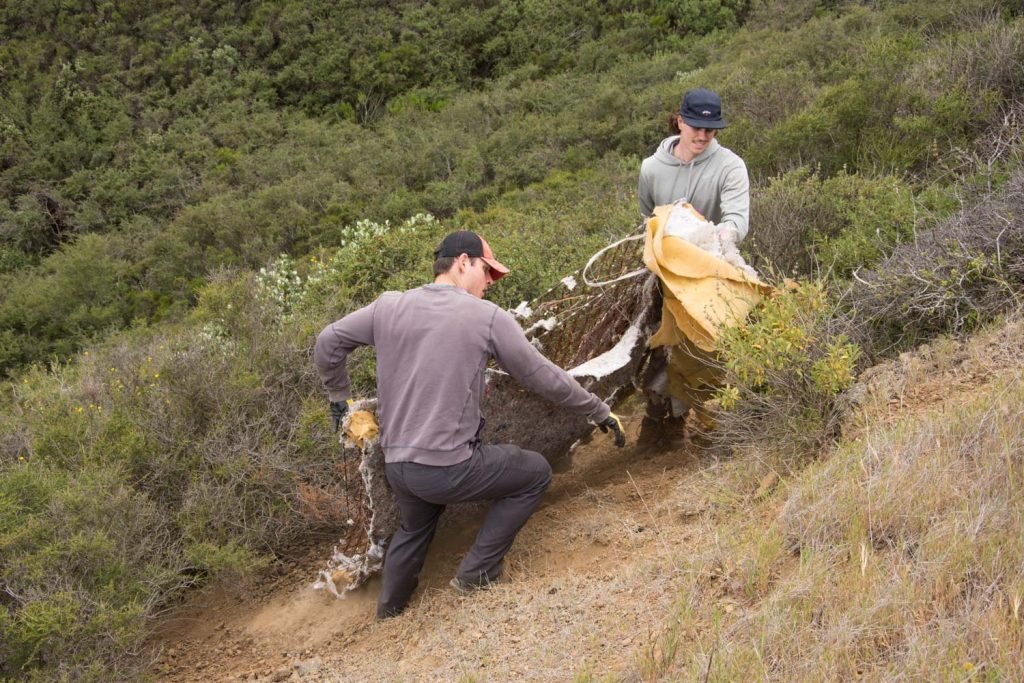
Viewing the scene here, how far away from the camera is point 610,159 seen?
46.6 feet

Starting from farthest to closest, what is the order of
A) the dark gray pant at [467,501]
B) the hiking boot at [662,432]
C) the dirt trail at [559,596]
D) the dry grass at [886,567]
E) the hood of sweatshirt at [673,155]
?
the hiking boot at [662,432] → the hood of sweatshirt at [673,155] → the dark gray pant at [467,501] → the dirt trail at [559,596] → the dry grass at [886,567]

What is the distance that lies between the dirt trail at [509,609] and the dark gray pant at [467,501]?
0.12m


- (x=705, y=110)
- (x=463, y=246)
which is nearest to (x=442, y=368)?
(x=463, y=246)

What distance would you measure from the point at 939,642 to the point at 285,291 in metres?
8.03

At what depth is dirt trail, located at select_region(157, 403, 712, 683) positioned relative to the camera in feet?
10.2

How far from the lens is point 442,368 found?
365 cm

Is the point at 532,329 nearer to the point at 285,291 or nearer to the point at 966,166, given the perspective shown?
the point at 966,166

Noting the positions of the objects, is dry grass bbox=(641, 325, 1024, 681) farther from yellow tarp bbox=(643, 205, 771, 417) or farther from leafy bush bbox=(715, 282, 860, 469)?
yellow tarp bbox=(643, 205, 771, 417)

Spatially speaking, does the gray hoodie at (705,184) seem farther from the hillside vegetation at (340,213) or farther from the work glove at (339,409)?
the work glove at (339,409)

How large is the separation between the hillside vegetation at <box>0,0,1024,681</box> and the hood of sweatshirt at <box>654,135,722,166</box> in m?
0.68

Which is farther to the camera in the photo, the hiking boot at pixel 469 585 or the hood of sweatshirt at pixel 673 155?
the hood of sweatshirt at pixel 673 155

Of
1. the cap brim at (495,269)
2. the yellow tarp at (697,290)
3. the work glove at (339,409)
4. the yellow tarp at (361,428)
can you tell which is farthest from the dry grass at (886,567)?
the work glove at (339,409)

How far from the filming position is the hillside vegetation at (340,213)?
4.10 meters

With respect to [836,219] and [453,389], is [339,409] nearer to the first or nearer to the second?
[453,389]
